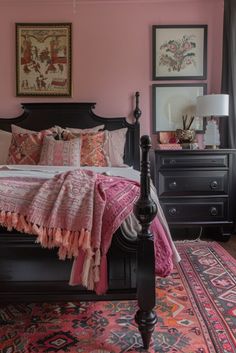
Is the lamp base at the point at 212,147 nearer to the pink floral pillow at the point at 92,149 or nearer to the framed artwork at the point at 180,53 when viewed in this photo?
the framed artwork at the point at 180,53

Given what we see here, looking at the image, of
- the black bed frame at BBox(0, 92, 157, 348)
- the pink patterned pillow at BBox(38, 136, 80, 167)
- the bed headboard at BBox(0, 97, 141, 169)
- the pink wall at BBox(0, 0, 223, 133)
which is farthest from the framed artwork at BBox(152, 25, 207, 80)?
the black bed frame at BBox(0, 92, 157, 348)

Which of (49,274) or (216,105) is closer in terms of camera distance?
(49,274)

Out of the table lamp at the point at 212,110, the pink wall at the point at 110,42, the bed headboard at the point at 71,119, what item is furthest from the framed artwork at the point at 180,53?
the bed headboard at the point at 71,119

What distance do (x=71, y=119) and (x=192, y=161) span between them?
1398 millimetres

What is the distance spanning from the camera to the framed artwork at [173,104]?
3.79 m

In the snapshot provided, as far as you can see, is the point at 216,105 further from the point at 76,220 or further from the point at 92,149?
the point at 76,220

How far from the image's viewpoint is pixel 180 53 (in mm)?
3775

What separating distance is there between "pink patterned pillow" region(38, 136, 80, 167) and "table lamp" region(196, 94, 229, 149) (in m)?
1.33

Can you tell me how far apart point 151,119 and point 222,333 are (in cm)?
253

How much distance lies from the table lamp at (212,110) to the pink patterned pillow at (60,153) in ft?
4.37

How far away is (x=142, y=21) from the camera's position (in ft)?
12.3

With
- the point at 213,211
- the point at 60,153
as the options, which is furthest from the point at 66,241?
the point at 213,211

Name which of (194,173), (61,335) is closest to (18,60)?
(194,173)

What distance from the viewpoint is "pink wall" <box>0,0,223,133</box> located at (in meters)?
3.74
